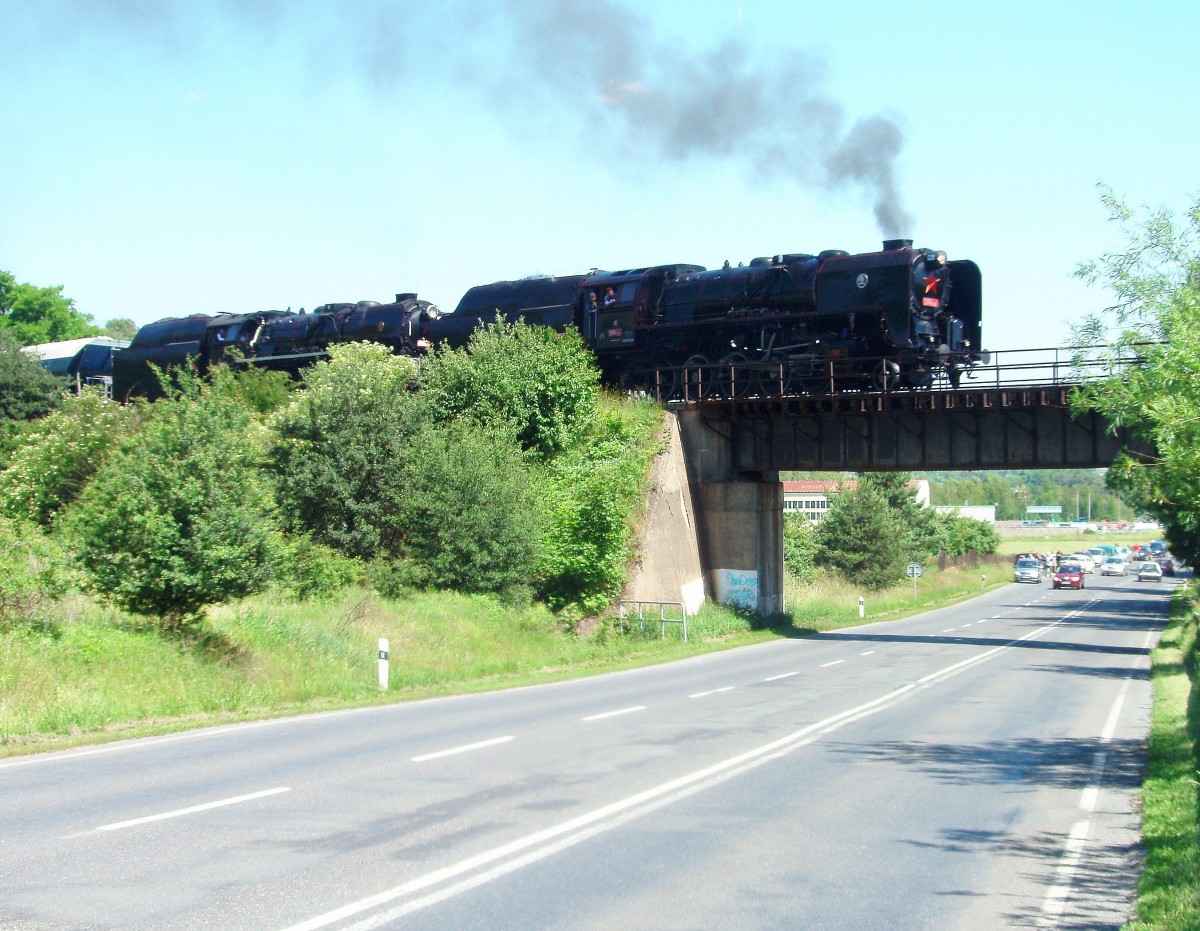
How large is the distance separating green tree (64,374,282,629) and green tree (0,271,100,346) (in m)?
83.4

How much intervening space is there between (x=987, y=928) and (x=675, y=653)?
2228 centimetres

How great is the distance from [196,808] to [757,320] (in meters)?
27.0

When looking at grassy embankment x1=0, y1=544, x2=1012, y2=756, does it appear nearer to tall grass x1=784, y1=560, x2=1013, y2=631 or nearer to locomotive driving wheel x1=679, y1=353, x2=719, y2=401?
locomotive driving wheel x1=679, y1=353, x2=719, y2=401

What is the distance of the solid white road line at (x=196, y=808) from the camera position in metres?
8.69

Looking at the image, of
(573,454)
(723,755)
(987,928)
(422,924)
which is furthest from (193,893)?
(573,454)

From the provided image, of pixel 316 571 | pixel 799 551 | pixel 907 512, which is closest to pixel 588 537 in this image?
pixel 316 571

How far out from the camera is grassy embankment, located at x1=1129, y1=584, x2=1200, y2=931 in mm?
6809

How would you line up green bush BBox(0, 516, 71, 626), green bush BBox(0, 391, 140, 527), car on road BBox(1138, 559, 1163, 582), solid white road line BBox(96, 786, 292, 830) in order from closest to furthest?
solid white road line BBox(96, 786, 292, 830), green bush BBox(0, 516, 71, 626), green bush BBox(0, 391, 140, 527), car on road BBox(1138, 559, 1163, 582)

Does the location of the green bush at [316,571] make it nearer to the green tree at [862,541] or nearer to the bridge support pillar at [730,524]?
the bridge support pillar at [730,524]

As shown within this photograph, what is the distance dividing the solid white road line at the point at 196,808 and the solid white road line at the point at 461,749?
6.68ft

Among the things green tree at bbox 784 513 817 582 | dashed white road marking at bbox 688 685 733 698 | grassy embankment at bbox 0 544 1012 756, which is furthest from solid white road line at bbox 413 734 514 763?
green tree at bbox 784 513 817 582

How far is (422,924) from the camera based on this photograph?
6383 millimetres

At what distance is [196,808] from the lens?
30.7 feet

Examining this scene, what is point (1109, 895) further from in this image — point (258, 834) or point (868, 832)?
point (258, 834)
